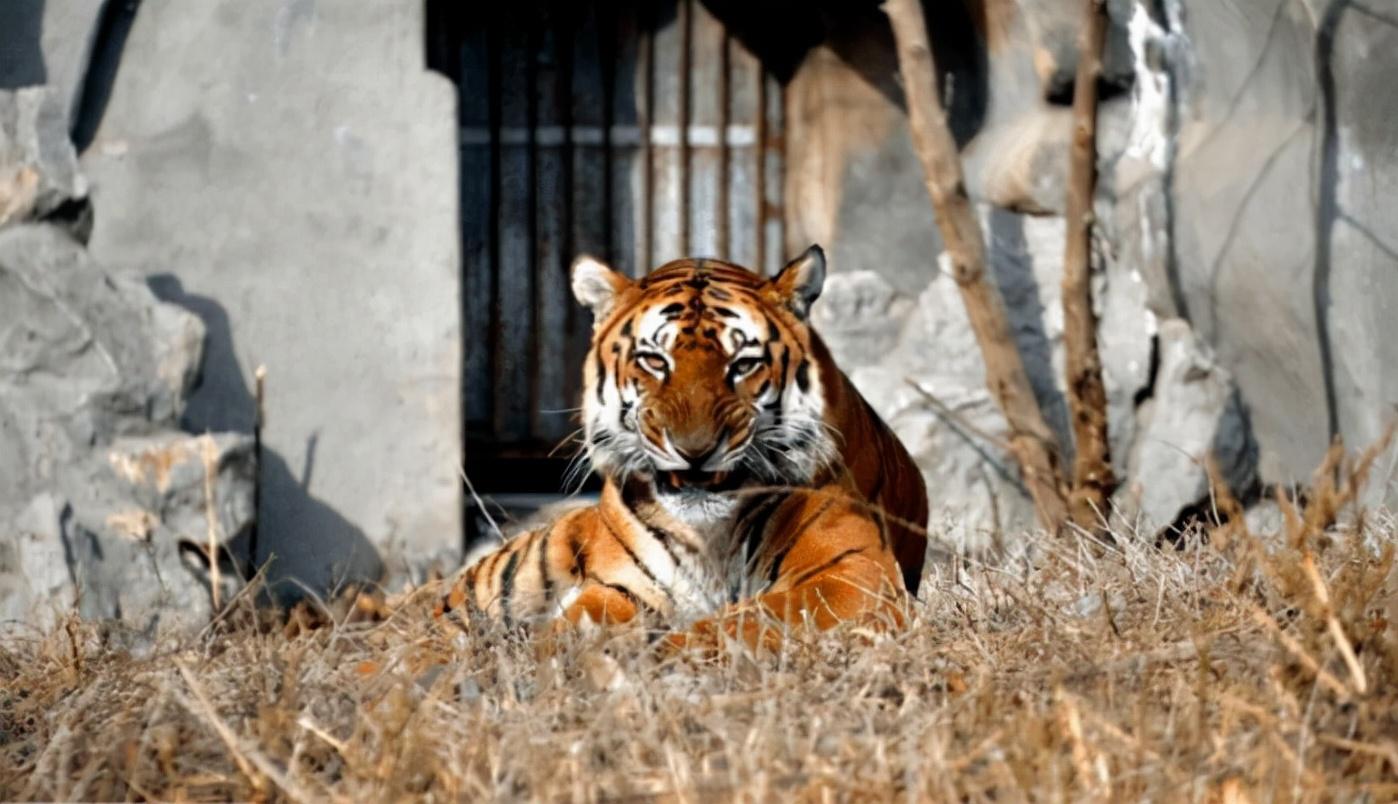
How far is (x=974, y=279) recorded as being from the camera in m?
6.15

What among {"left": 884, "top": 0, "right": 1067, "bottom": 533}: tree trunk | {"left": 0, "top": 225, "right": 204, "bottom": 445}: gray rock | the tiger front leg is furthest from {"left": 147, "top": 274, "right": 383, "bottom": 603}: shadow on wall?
the tiger front leg

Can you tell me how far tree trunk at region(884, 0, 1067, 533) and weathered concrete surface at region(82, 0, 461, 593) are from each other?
152 centimetres

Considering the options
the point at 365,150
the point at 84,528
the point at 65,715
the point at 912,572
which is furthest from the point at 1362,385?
the point at 65,715

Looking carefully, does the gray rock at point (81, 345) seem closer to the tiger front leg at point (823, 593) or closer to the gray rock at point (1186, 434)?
the tiger front leg at point (823, 593)

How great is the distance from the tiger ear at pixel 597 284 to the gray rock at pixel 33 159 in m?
2.47

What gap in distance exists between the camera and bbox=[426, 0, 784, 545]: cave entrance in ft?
23.6

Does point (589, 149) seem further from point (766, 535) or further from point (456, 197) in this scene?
point (766, 535)

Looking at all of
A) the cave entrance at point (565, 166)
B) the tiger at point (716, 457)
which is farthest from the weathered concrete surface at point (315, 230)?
the tiger at point (716, 457)

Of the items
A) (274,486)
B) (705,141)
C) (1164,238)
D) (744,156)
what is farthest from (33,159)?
(1164,238)

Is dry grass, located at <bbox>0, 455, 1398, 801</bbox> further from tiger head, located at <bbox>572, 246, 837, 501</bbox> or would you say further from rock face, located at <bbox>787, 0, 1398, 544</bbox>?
rock face, located at <bbox>787, 0, 1398, 544</bbox>

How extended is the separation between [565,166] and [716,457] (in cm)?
362

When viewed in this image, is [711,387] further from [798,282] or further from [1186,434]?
[1186,434]

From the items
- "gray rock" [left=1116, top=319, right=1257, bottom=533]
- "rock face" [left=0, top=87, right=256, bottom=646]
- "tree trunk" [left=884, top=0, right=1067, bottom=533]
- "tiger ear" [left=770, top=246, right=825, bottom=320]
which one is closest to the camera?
"tiger ear" [left=770, top=246, right=825, bottom=320]

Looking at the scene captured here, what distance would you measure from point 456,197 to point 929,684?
3.90 m
